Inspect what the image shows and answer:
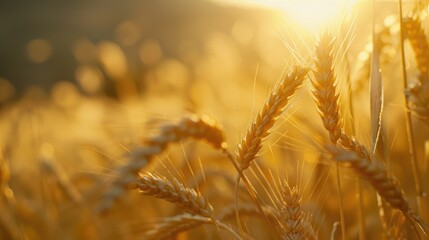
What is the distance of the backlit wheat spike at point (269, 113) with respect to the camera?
129 centimetres

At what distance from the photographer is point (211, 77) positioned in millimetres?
8805

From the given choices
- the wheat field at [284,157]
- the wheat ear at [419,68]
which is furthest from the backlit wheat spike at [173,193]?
the wheat ear at [419,68]

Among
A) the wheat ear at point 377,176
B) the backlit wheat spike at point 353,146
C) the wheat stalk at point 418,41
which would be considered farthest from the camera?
the wheat stalk at point 418,41

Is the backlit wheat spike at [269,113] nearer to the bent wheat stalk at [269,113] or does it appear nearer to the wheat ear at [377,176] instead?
the bent wheat stalk at [269,113]

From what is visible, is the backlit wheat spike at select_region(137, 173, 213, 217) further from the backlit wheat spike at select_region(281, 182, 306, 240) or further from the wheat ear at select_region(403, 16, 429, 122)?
the wheat ear at select_region(403, 16, 429, 122)

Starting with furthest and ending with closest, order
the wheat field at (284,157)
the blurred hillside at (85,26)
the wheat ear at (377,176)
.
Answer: the blurred hillside at (85,26)
the wheat field at (284,157)
the wheat ear at (377,176)

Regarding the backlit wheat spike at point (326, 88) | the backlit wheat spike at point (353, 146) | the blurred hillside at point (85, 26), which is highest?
the backlit wheat spike at point (326, 88)

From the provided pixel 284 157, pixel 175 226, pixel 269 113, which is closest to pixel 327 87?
pixel 269 113

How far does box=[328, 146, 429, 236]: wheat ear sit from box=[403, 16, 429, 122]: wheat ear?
25cm

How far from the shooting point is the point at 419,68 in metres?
1.43

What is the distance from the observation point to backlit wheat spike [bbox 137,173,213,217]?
1316mm

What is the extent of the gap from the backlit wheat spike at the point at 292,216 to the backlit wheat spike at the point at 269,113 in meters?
0.11

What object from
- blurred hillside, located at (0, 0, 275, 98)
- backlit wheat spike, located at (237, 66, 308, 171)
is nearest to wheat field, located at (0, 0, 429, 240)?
backlit wheat spike, located at (237, 66, 308, 171)

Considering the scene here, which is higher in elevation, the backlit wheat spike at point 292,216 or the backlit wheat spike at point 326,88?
the backlit wheat spike at point 326,88
